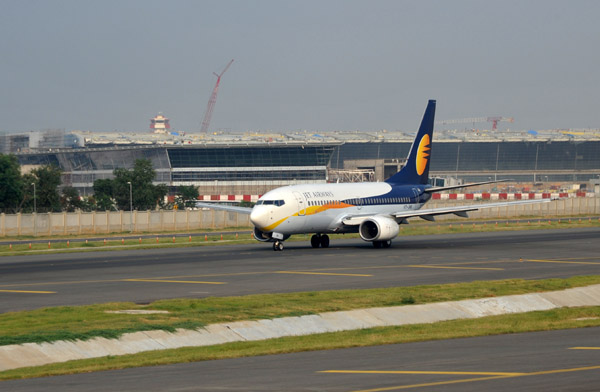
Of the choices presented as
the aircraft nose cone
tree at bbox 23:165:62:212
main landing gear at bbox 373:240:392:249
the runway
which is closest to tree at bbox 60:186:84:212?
tree at bbox 23:165:62:212

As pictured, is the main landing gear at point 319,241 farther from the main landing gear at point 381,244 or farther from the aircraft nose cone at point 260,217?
the aircraft nose cone at point 260,217

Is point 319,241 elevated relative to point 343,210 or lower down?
lower down

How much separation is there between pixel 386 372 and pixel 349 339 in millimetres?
5835

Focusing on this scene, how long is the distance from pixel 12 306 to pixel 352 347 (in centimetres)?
1417

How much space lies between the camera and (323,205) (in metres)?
57.6

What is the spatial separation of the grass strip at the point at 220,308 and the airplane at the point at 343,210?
21.2 m

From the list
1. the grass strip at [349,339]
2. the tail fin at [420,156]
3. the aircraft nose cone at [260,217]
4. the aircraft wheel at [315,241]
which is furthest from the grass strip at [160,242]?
the grass strip at [349,339]

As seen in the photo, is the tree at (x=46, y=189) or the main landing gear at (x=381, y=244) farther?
the tree at (x=46, y=189)

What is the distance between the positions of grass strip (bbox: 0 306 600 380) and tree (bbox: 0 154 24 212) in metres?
97.4

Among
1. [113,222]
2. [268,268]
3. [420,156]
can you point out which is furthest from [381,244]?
[113,222]

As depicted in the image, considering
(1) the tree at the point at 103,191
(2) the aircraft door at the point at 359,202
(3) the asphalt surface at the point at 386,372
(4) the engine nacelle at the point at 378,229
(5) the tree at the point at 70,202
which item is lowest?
(5) the tree at the point at 70,202

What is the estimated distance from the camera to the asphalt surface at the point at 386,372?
53.1 feet

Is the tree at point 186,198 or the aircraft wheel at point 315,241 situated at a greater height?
the aircraft wheel at point 315,241

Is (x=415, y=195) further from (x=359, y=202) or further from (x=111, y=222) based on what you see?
(x=111, y=222)
